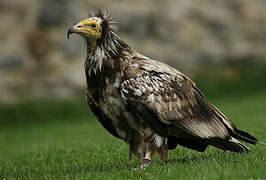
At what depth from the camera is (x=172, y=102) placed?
9172mm

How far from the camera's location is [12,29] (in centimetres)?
2712

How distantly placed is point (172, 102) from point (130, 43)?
19483mm

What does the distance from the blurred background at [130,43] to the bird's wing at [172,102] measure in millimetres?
10497

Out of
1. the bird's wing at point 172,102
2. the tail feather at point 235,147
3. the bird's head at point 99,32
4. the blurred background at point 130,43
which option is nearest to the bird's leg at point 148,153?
the bird's wing at point 172,102

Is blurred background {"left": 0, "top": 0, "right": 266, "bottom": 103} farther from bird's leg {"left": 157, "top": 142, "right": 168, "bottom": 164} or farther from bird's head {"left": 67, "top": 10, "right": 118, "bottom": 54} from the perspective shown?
bird's leg {"left": 157, "top": 142, "right": 168, "bottom": 164}

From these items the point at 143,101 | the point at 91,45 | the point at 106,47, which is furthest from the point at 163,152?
the point at 91,45

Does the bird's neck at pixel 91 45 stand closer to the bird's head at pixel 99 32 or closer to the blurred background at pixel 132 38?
the bird's head at pixel 99 32

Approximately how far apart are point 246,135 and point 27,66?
17.6m

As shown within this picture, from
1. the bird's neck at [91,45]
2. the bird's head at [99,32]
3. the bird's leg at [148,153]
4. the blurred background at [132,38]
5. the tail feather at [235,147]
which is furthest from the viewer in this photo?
the blurred background at [132,38]

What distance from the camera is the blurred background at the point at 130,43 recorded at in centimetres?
2416

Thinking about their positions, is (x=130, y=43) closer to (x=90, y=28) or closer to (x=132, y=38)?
(x=132, y=38)

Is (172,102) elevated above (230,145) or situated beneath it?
elevated above

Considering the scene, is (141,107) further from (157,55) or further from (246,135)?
(157,55)

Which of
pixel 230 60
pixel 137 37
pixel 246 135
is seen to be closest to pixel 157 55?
pixel 137 37
